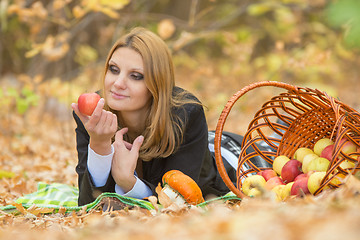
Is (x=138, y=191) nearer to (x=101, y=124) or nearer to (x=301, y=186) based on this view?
(x=101, y=124)

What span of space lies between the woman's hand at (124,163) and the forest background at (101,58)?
2.84 feet

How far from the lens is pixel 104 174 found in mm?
2293

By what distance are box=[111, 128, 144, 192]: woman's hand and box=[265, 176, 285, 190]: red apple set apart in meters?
0.68

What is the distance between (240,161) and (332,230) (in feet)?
4.69

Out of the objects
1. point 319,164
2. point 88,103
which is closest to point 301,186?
point 319,164

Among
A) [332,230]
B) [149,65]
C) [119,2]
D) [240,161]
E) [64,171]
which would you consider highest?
[119,2]

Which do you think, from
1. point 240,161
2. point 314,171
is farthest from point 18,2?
point 314,171

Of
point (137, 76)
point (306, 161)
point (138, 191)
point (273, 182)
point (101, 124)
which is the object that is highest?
point (137, 76)

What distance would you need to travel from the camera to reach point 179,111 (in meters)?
2.45

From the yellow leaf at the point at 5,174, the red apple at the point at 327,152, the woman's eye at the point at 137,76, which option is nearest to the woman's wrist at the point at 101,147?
the woman's eye at the point at 137,76

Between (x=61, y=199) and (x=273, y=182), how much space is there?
134 cm

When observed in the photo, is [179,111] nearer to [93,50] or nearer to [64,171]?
[64,171]

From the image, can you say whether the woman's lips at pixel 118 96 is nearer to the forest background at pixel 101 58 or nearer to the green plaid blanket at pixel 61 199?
the green plaid blanket at pixel 61 199

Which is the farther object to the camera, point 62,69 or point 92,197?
point 62,69
